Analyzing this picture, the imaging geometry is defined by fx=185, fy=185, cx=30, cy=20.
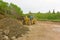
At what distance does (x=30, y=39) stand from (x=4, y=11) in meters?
8.91

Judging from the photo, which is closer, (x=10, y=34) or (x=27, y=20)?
(x=10, y=34)

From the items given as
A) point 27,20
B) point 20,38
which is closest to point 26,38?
point 20,38

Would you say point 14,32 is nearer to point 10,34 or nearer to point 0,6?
point 10,34

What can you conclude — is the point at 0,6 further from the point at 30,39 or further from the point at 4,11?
the point at 30,39

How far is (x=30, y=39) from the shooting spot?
11.8m

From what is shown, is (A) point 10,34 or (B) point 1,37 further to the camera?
(A) point 10,34

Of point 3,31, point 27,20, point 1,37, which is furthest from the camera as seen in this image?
point 27,20

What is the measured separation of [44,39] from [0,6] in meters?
9.30

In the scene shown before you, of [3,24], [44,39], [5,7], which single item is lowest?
[44,39]

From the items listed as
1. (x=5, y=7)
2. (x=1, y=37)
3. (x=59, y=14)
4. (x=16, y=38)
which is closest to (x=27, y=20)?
(x=5, y=7)

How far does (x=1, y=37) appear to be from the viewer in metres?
10.5

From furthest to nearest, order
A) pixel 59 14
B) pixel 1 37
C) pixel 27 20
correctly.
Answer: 1. pixel 59 14
2. pixel 27 20
3. pixel 1 37

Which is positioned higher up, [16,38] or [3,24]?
[3,24]

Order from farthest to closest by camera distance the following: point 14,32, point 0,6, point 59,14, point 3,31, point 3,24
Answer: point 59,14 < point 0,6 < point 3,24 < point 14,32 < point 3,31
